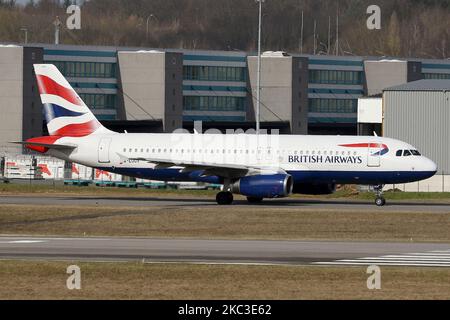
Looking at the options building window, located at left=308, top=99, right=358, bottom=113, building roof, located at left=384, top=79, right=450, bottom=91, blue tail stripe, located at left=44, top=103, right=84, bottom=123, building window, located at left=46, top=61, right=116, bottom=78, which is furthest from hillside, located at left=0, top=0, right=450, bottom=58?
blue tail stripe, located at left=44, top=103, right=84, bottom=123

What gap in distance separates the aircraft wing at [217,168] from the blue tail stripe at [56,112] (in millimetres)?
5755

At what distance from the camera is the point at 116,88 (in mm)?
117938

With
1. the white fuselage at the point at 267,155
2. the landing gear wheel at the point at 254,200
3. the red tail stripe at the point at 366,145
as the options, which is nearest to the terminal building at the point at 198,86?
the white fuselage at the point at 267,155

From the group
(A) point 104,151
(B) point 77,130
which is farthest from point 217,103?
(A) point 104,151

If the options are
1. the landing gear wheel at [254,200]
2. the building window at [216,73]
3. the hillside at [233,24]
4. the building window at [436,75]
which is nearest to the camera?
the landing gear wheel at [254,200]

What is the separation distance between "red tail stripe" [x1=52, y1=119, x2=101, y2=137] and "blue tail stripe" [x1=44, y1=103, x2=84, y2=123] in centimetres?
68

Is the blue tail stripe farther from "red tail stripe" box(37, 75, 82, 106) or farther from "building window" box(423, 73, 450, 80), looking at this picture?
"building window" box(423, 73, 450, 80)

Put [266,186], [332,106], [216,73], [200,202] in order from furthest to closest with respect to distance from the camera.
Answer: [332,106], [216,73], [200,202], [266,186]

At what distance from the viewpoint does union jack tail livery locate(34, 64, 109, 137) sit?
67.4 m

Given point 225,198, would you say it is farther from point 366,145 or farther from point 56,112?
point 56,112

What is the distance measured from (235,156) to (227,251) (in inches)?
1174

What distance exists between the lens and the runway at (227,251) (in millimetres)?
32750

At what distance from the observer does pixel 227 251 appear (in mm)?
35406

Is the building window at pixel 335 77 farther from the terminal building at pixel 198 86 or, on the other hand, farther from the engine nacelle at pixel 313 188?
the engine nacelle at pixel 313 188
